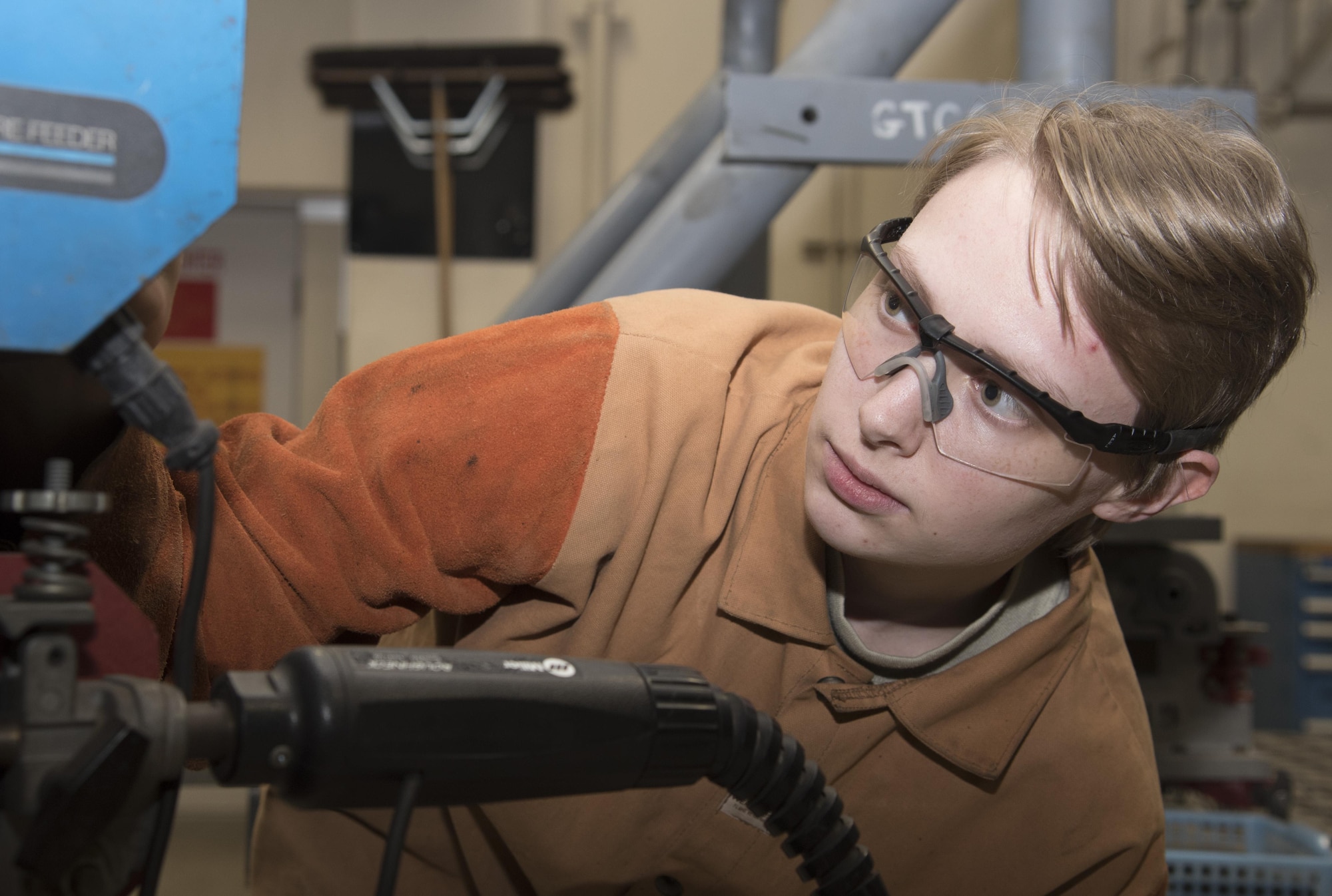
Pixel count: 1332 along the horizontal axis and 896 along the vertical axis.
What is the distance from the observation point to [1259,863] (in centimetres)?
157

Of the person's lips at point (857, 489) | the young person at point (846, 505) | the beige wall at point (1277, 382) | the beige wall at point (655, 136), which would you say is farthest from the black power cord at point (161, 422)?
the beige wall at point (1277, 382)

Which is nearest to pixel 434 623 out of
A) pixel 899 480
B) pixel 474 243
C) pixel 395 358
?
pixel 395 358

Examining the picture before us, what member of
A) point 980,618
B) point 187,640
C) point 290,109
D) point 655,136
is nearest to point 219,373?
point 290,109

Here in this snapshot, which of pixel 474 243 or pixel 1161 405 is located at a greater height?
pixel 474 243

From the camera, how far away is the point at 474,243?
147 inches

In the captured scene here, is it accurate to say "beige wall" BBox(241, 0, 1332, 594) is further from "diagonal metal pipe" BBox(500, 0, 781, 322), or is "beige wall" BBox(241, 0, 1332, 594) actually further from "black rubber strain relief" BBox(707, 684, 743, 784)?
"black rubber strain relief" BBox(707, 684, 743, 784)

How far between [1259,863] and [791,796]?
4.30 feet

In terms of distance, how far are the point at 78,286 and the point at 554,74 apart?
3.45 metres

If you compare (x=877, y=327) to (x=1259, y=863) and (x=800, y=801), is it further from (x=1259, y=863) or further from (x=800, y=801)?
(x=1259, y=863)

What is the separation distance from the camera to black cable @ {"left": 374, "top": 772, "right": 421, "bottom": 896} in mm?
495

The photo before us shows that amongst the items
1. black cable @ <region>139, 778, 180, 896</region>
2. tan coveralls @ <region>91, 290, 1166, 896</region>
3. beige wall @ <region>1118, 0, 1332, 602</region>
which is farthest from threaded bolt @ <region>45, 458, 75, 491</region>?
beige wall @ <region>1118, 0, 1332, 602</region>

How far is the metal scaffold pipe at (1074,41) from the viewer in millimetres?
1303

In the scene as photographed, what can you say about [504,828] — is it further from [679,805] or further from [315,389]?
[315,389]

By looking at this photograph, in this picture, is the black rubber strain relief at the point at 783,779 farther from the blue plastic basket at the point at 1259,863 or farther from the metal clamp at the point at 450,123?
the metal clamp at the point at 450,123
